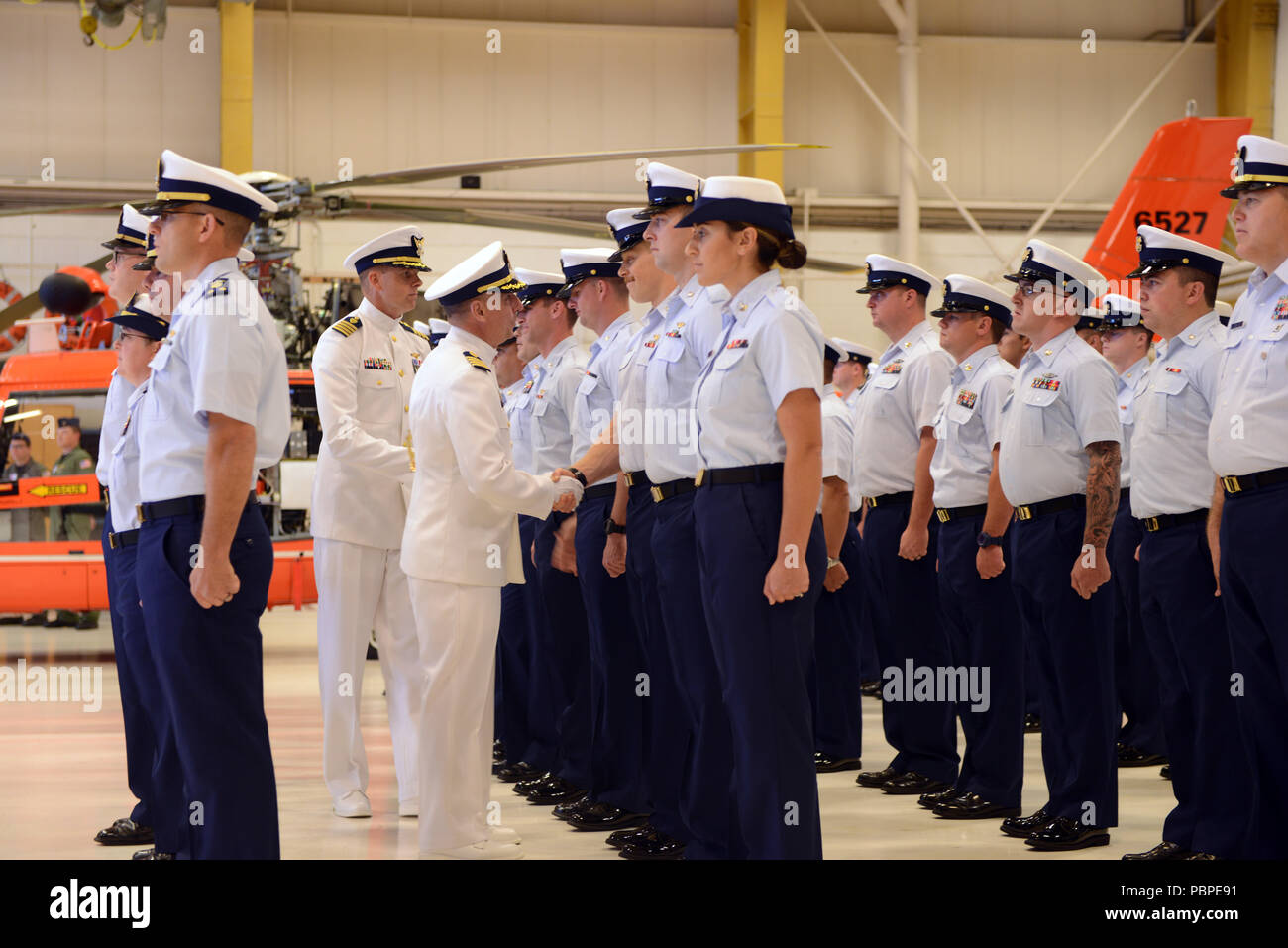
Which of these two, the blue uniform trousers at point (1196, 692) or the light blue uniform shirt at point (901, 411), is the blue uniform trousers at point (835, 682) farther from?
the blue uniform trousers at point (1196, 692)

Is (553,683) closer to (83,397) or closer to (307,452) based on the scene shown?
(307,452)

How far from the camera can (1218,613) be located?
368cm

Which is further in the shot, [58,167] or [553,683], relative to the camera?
[58,167]

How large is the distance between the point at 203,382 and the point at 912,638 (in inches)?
116

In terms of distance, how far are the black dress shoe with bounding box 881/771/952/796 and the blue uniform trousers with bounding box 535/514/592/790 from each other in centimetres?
108

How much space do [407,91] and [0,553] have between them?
28.0 feet

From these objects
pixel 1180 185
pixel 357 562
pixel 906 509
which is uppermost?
pixel 1180 185

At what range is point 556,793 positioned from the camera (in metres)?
4.77

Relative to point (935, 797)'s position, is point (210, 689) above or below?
above

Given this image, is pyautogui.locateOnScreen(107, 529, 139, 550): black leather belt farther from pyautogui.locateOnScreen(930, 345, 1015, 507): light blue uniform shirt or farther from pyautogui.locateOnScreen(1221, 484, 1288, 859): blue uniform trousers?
pyautogui.locateOnScreen(1221, 484, 1288, 859): blue uniform trousers

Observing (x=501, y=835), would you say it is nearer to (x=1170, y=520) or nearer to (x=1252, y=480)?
(x=1170, y=520)

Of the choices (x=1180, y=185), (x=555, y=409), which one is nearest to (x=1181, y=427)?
(x=555, y=409)
